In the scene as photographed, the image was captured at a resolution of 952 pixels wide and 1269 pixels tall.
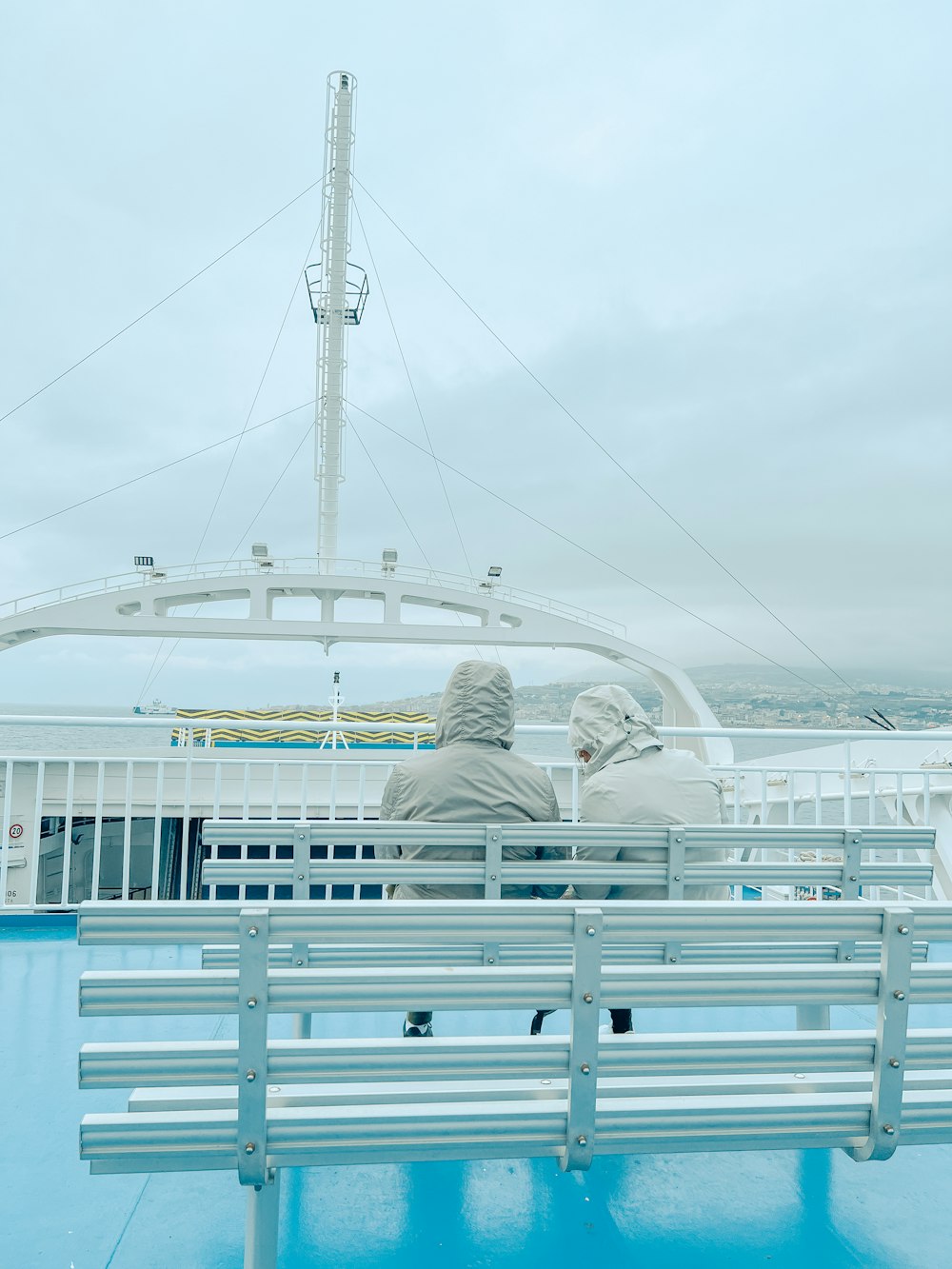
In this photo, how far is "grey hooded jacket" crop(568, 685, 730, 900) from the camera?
289 cm

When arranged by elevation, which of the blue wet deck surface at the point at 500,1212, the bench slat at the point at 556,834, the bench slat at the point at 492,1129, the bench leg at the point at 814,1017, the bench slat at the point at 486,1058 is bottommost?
the blue wet deck surface at the point at 500,1212

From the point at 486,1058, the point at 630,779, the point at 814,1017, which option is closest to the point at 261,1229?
the point at 486,1058

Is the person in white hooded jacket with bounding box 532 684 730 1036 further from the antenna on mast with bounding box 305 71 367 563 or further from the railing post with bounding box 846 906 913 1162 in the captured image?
the antenna on mast with bounding box 305 71 367 563

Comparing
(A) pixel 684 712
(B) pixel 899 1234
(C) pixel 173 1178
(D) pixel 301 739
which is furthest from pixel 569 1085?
(D) pixel 301 739

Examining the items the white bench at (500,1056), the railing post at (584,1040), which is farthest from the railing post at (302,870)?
the railing post at (584,1040)

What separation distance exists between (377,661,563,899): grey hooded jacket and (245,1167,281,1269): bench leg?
3.56 ft

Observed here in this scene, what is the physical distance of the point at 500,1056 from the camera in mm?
1706

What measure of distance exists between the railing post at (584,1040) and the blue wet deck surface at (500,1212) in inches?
27.1

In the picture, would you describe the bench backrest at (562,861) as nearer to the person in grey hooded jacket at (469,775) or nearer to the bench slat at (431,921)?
the person in grey hooded jacket at (469,775)

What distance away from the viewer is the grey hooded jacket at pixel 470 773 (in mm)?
2848

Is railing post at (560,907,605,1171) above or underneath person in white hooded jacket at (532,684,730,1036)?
underneath

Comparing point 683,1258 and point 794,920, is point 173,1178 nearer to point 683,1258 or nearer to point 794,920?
point 683,1258

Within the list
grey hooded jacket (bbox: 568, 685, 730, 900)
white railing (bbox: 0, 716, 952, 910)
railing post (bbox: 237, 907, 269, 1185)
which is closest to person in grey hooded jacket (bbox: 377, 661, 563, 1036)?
grey hooded jacket (bbox: 568, 685, 730, 900)

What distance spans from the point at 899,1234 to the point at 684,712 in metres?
16.7
